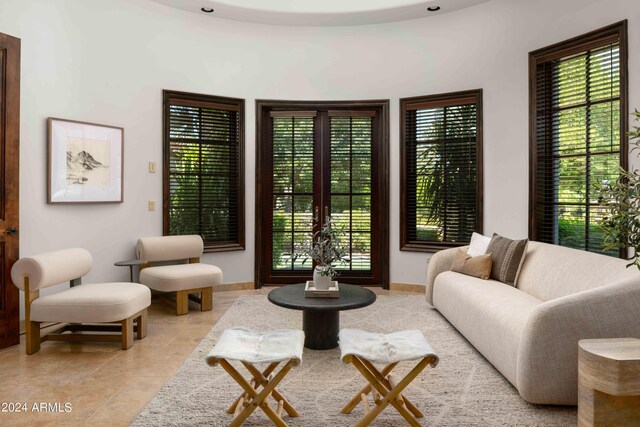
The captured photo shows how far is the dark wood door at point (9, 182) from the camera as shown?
3.83m

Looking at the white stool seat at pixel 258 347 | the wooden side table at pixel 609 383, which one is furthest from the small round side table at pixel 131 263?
the wooden side table at pixel 609 383

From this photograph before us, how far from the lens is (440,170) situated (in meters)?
5.97

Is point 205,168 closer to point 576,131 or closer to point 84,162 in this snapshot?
point 84,162

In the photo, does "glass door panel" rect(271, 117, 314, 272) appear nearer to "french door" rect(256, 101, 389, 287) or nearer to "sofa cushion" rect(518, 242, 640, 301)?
"french door" rect(256, 101, 389, 287)

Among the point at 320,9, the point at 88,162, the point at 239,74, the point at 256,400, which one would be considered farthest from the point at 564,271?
the point at 88,162

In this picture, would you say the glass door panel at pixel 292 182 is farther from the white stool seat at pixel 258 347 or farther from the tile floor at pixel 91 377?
the white stool seat at pixel 258 347

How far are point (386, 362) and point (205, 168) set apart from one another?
425 centimetres

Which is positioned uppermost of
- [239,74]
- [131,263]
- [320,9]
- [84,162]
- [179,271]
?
[320,9]

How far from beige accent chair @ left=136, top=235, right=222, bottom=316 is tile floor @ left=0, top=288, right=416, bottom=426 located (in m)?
0.45

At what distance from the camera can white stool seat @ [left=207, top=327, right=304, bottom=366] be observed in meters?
2.40

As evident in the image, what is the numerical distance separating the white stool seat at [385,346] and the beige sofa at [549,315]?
2.18 feet

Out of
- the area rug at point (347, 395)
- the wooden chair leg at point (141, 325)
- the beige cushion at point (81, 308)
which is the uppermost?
the beige cushion at point (81, 308)

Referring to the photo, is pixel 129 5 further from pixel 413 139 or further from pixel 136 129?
pixel 413 139

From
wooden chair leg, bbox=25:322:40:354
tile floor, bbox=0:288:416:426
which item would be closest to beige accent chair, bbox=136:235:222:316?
tile floor, bbox=0:288:416:426
